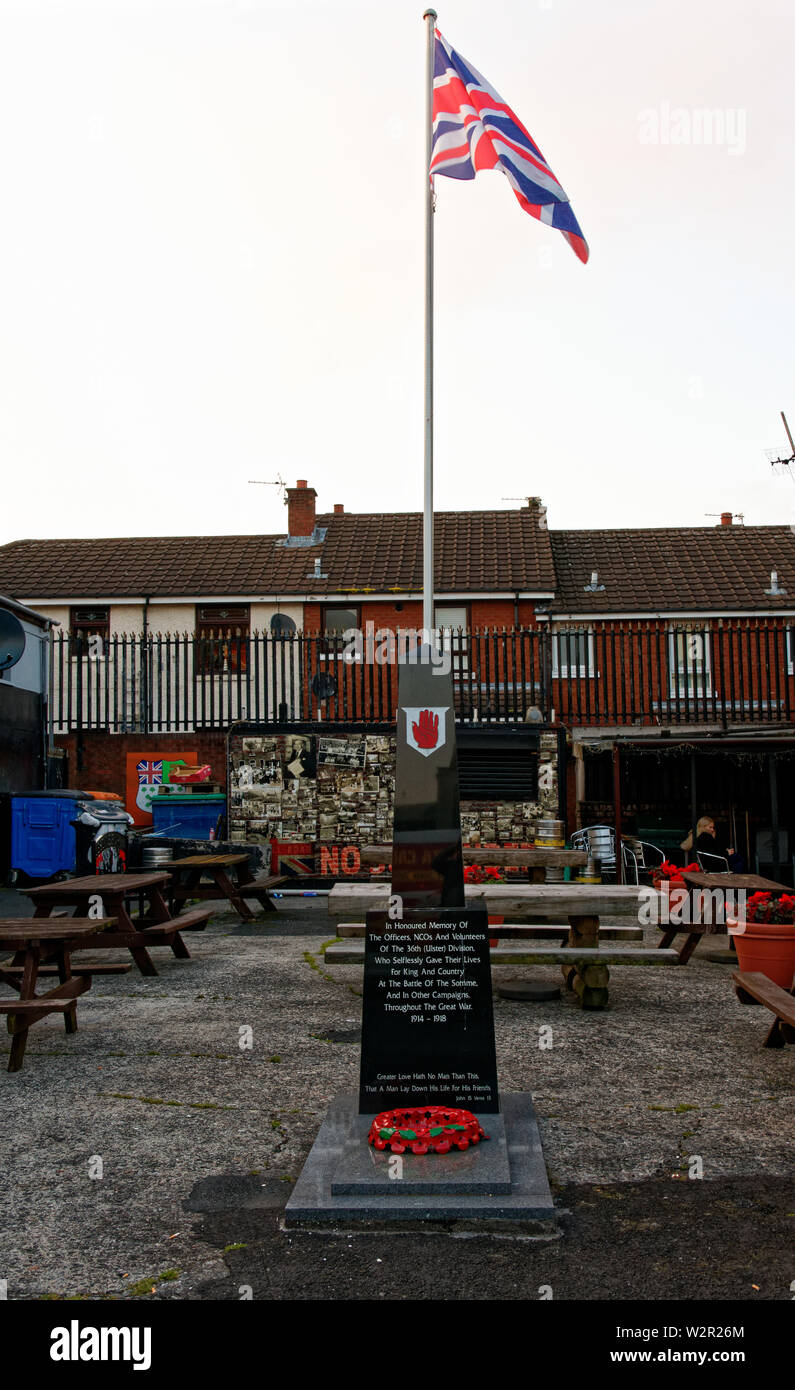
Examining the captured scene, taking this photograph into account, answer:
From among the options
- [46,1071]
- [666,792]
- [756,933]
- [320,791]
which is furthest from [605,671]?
[46,1071]

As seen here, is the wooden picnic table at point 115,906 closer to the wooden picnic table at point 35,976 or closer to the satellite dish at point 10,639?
the wooden picnic table at point 35,976

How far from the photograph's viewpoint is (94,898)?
894 cm

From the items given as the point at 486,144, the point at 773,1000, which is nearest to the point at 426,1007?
the point at 773,1000

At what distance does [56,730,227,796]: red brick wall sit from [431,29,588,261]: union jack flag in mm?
12448

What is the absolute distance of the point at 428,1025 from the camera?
468cm

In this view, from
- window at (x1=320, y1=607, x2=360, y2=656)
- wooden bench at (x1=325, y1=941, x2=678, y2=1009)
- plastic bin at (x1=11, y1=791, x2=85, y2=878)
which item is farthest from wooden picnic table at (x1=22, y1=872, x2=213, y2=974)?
window at (x1=320, y1=607, x2=360, y2=656)

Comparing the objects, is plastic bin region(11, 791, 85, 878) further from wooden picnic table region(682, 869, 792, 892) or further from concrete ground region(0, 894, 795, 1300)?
wooden picnic table region(682, 869, 792, 892)

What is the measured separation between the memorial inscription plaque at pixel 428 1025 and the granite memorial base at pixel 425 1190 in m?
0.30

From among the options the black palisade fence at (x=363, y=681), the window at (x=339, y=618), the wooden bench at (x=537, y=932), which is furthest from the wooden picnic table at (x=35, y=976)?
the window at (x=339, y=618)

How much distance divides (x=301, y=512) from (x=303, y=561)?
6.19ft

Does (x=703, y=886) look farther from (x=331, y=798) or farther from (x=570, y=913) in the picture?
(x=331, y=798)

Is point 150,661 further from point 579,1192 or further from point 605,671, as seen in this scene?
point 579,1192

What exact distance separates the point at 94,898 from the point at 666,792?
11672mm
